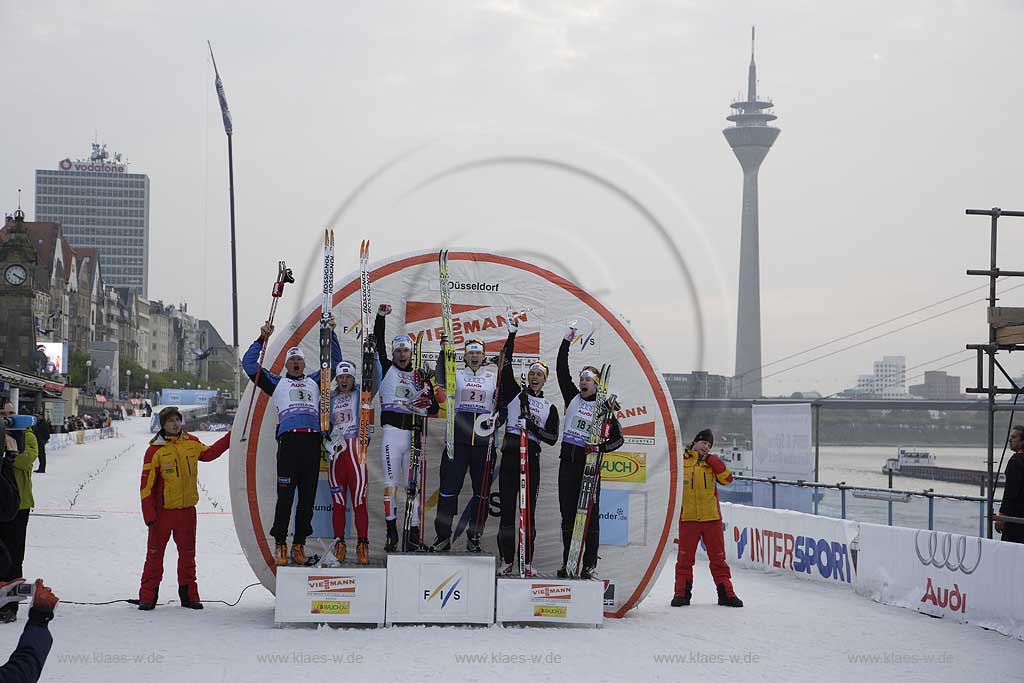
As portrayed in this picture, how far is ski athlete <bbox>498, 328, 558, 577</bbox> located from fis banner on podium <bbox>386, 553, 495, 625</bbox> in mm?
506

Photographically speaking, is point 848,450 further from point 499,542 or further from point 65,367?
point 499,542

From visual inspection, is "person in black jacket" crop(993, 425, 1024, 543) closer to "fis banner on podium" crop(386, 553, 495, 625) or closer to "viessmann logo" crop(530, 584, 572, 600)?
"viessmann logo" crop(530, 584, 572, 600)

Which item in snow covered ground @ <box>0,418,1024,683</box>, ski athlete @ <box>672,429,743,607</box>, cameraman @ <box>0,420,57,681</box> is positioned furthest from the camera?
ski athlete @ <box>672,429,743,607</box>

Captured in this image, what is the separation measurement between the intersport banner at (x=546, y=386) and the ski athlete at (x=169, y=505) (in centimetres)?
40

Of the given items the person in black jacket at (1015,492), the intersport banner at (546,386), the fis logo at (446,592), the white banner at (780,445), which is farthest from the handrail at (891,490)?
the fis logo at (446,592)

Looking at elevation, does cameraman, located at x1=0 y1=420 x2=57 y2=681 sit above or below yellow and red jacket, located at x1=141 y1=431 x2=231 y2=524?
below

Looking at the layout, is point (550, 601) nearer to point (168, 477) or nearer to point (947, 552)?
point (168, 477)

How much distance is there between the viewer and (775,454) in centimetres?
1786

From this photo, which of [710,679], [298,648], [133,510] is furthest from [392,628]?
[133,510]

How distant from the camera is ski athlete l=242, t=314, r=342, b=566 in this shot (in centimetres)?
937

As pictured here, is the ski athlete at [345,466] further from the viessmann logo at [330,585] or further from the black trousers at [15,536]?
the black trousers at [15,536]

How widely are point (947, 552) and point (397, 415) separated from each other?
508 cm

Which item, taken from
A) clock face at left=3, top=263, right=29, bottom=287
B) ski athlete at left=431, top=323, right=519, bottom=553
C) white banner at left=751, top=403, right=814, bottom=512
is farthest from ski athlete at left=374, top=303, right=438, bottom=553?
clock face at left=3, top=263, right=29, bottom=287

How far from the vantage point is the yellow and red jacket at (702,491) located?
1128cm
